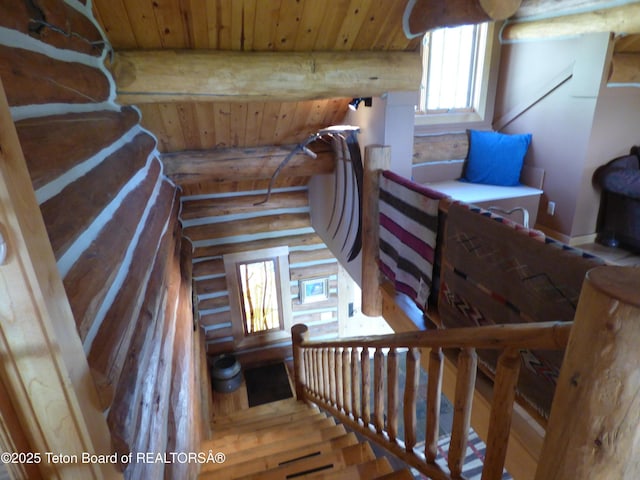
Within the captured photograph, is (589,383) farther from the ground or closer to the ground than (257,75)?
closer to the ground

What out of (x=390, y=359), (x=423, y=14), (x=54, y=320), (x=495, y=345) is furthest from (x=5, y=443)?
(x=423, y=14)

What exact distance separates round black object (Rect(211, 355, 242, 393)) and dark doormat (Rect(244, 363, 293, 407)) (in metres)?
0.22

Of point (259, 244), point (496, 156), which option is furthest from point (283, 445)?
point (496, 156)

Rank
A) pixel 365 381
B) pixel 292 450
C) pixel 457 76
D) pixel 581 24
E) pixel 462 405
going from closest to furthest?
pixel 462 405 < pixel 365 381 < pixel 292 450 < pixel 581 24 < pixel 457 76

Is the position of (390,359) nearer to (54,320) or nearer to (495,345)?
(495,345)

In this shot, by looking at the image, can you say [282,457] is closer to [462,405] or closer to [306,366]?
[306,366]

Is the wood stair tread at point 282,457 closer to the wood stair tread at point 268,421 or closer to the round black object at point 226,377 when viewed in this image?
the wood stair tread at point 268,421

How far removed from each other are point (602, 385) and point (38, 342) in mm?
1063

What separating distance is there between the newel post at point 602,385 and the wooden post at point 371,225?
228cm

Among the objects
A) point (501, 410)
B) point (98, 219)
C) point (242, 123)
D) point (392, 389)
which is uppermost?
point (242, 123)

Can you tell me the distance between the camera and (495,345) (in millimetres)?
1072

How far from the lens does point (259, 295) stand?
17.9 feet

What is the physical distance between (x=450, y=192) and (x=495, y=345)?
3025mm

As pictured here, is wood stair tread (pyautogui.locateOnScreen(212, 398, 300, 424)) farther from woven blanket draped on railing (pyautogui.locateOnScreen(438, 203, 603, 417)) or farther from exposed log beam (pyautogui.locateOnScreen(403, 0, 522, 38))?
exposed log beam (pyautogui.locateOnScreen(403, 0, 522, 38))
